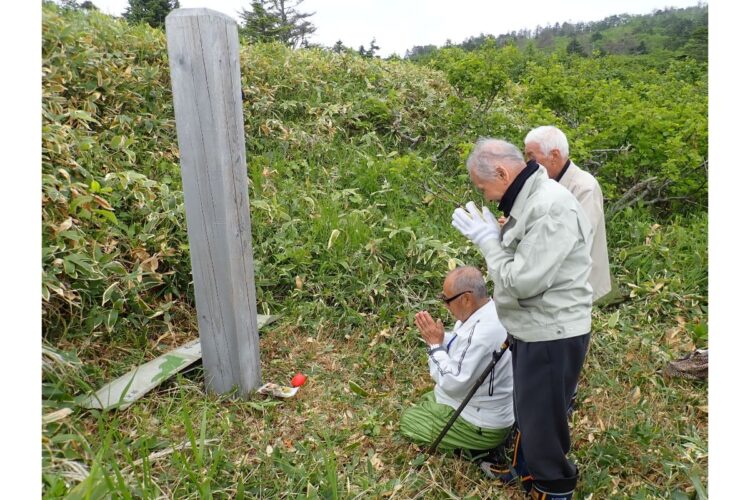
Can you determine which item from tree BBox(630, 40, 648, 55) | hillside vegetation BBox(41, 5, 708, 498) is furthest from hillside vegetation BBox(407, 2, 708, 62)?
hillside vegetation BBox(41, 5, 708, 498)

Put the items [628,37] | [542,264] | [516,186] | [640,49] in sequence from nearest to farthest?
[542,264]
[516,186]
[640,49]
[628,37]

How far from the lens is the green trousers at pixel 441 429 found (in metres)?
2.49

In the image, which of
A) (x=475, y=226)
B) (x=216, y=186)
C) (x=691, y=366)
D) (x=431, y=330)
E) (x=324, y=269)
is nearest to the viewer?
(x=475, y=226)

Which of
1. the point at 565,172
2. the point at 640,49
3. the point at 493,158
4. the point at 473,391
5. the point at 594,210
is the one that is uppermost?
the point at 640,49

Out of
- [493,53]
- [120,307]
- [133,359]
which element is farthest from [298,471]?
[493,53]

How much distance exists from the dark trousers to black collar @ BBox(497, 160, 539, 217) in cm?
56

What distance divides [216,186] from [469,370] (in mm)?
1444

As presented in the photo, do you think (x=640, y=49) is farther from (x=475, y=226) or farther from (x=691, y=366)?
(x=475, y=226)

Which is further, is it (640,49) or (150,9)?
(640,49)

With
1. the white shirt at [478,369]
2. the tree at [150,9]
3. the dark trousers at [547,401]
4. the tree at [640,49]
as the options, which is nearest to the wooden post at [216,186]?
the white shirt at [478,369]

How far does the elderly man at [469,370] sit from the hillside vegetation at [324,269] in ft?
0.53

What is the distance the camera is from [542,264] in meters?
1.87

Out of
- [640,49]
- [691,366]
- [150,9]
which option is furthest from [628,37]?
Result: [691,366]

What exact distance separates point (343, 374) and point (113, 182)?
1974mm
